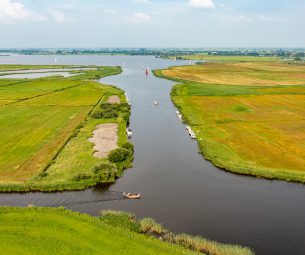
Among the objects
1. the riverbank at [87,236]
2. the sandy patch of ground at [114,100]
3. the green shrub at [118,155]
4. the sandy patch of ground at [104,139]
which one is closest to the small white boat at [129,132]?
the sandy patch of ground at [104,139]

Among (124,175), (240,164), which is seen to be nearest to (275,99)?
(240,164)

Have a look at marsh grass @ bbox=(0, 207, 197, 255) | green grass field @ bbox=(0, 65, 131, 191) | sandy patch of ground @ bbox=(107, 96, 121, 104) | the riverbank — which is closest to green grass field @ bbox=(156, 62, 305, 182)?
sandy patch of ground @ bbox=(107, 96, 121, 104)

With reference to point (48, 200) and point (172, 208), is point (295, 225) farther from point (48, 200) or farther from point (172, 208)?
point (48, 200)

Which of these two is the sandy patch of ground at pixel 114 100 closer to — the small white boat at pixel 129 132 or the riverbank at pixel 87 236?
the small white boat at pixel 129 132

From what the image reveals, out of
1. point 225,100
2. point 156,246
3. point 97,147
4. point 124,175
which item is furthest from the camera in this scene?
point 225,100

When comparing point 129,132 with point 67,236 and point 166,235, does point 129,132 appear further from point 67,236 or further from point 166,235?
point 67,236
